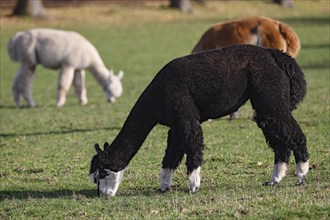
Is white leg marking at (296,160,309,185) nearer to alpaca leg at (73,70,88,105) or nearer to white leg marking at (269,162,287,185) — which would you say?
white leg marking at (269,162,287,185)

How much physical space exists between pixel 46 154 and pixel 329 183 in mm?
5009

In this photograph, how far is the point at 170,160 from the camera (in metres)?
9.14

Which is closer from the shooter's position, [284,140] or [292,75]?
[284,140]

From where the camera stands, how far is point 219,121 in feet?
49.1

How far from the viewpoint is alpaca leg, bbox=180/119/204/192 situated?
28.2 ft

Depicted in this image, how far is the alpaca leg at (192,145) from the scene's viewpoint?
859cm

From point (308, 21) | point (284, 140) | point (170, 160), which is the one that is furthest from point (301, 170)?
point (308, 21)

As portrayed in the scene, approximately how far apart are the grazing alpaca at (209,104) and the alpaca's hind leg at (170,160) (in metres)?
0.10

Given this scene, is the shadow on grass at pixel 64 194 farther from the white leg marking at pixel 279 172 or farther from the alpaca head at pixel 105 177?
the white leg marking at pixel 279 172

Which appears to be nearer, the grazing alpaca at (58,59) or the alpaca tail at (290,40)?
the alpaca tail at (290,40)

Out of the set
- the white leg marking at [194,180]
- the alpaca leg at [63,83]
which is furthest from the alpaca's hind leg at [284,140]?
the alpaca leg at [63,83]

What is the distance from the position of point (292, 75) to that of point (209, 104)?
964mm

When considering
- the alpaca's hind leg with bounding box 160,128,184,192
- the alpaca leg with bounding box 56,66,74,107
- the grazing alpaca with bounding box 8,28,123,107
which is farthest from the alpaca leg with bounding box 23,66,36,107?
the alpaca's hind leg with bounding box 160,128,184,192

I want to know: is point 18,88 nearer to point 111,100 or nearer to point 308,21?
point 111,100
